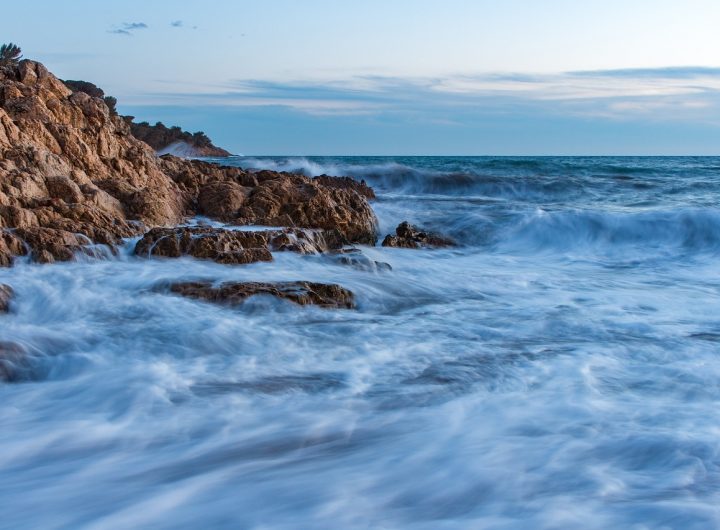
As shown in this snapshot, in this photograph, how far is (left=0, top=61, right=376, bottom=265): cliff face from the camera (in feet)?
24.3

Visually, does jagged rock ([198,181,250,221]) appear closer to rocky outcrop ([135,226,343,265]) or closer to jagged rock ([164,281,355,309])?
rocky outcrop ([135,226,343,265])

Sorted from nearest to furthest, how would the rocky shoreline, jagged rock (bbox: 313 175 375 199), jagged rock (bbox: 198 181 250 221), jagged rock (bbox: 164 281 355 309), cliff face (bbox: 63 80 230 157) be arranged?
jagged rock (bbox: 164 281 355 309), the rocky shoreline, jagged rock (bbox: 198 181 250 221), jagged rock (bbox: 313 175 375 199), cliff face (bbox: 63 80 230 157)

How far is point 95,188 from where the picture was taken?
832cm

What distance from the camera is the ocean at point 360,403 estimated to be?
332 centimetres

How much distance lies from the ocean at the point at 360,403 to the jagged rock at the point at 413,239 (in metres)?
1.49

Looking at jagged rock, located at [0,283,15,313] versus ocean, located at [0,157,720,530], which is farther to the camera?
jagged rock, located at [0,283,15,313]

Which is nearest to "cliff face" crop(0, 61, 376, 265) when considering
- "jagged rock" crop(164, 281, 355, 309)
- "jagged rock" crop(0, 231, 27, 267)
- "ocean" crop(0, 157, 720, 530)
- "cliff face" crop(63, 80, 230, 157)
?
"jagged rock" crop(0, 231, 27, 267)

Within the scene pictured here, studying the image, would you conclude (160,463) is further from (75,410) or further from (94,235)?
(94,235)

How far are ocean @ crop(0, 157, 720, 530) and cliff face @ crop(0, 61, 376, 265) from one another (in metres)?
0.64

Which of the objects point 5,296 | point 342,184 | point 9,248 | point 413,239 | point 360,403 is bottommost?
point 360,403

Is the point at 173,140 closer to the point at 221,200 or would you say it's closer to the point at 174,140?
the point at 174,140

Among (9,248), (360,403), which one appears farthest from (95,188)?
(360,403)

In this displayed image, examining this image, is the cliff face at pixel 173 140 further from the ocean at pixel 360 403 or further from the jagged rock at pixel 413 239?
the ocean at pixel 360 403

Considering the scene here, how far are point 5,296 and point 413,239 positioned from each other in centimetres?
558
